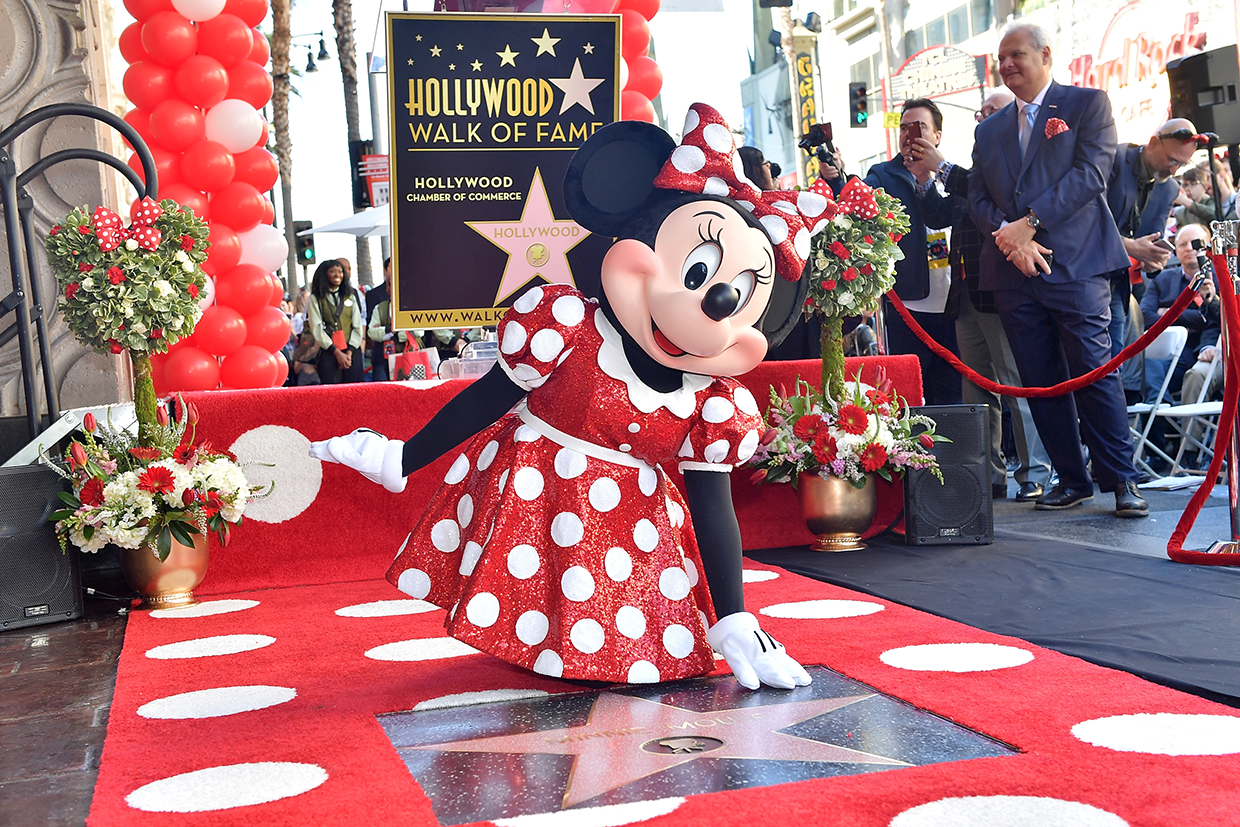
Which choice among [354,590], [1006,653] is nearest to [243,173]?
[354,590]

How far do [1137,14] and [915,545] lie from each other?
40.2 ft

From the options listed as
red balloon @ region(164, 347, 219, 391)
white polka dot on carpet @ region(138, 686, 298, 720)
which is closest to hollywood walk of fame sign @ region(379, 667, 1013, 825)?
white polka dot on carpet @ region(138, 686, 298, 720)

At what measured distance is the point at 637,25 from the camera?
6027 millimetres

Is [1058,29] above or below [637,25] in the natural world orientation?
above

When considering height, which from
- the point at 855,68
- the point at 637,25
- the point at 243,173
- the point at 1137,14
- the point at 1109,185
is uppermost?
the point at 855,68

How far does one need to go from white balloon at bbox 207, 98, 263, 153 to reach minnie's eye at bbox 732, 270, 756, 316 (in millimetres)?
4059

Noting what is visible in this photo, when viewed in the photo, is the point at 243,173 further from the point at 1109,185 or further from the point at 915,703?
the point at 915,703

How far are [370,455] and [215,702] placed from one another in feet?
1.83

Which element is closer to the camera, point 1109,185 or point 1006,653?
point 1006,653

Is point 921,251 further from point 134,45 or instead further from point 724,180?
point 134,45

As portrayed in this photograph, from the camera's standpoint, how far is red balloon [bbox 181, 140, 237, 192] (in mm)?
5266

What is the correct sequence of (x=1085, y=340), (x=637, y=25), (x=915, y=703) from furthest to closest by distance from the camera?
(x=637, y=25) < (x=1085, y=340) < (x=915, y=703)

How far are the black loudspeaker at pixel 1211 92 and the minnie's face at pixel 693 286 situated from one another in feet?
12.1

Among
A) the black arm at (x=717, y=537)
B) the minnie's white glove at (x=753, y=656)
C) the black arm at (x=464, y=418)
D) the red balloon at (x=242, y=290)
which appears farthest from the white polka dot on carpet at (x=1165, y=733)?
the red balloon at (x=242, y=290)
